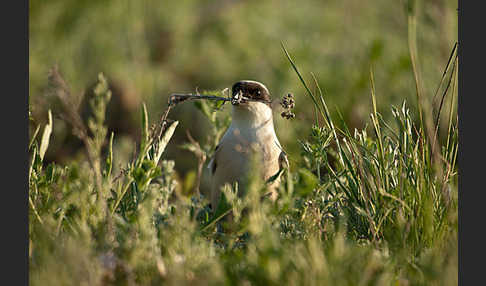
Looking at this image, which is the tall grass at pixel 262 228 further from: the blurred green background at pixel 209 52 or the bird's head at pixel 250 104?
the blurred green background at pixel 209 52

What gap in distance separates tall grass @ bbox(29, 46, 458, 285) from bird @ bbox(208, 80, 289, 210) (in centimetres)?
58

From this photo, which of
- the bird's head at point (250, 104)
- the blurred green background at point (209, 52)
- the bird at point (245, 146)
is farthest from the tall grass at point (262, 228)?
the blurred green background at point (209, 52)

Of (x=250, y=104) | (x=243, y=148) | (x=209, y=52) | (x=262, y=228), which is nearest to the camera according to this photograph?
(x=262, y=228)

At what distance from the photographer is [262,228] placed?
4.23ft

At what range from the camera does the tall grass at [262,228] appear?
4.10 ft

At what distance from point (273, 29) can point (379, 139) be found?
5.63 m

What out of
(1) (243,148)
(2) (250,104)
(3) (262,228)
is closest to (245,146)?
(1) (243,148)

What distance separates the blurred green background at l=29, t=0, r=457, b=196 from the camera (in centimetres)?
546

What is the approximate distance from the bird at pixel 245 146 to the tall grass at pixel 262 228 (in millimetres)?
583

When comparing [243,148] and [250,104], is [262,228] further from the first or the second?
[250,104]

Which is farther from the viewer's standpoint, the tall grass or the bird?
the bird

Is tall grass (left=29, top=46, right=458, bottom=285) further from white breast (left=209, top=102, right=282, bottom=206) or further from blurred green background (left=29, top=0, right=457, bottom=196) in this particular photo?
blurred green background (left=29, top=0, right=457, bottom=196)

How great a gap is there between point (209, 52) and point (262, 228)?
631 cm

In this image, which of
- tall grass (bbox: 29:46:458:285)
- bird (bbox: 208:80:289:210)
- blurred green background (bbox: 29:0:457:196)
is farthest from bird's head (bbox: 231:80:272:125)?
blurred green background (bbox: 29:0:457:196)
